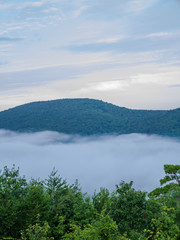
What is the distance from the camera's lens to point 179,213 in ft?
118

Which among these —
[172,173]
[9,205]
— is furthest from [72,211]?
[172,173]

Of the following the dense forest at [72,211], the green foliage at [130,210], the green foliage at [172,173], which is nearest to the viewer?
the dense forest at [72,211]

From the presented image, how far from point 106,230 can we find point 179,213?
1896cm

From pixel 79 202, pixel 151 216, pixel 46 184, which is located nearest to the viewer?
pixel 151 216

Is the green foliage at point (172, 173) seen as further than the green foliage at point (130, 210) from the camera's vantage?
Yes

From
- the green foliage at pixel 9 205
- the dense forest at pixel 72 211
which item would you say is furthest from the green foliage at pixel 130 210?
the green foliage at pixel 9 205

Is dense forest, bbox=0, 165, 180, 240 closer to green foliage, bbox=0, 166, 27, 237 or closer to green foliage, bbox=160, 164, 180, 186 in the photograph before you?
green foliage, bbox=0, 166, 27, 237

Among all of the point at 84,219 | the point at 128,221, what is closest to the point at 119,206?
the point at 128,221

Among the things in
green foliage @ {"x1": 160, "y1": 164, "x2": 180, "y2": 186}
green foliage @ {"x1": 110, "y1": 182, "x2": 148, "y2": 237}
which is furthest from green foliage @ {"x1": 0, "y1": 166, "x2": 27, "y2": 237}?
green foliage @ {"x1": 160, "y1": 164, "x2": 180, "y2": 186}

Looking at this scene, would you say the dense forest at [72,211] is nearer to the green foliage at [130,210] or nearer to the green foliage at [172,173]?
the green foliage at [130,210]

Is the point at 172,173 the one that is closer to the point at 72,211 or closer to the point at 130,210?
the point at 72,211

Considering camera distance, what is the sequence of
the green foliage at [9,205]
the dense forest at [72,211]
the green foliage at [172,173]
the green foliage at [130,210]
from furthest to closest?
the green foliage at [172,173]
the green foliage at [9,205]
the green foliage at [130,210]
the dense forest at [72,211]

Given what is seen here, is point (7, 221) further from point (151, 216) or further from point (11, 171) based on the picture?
point (151, 216)

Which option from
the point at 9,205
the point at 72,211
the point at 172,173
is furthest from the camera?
the point at 172,173
